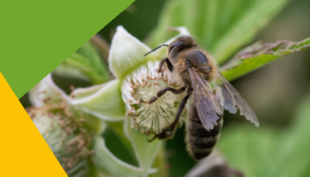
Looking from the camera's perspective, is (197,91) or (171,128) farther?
(171,128)

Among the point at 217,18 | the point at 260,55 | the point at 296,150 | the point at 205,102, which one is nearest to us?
the point at 205,102

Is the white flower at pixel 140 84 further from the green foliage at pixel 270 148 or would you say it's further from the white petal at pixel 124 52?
the green foliage at pixel 270 148

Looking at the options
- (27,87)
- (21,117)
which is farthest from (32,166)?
(27,87)

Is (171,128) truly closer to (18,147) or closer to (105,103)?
(105,103)

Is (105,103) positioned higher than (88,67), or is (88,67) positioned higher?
(88,67)

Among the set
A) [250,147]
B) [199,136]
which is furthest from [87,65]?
[250,147]

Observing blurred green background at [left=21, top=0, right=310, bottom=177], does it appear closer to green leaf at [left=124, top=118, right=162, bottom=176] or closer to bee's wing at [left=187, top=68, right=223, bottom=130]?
green leaf at [left=124, top=118, right=162, bottom=176]

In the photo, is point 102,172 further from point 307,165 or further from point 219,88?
point 307,165
